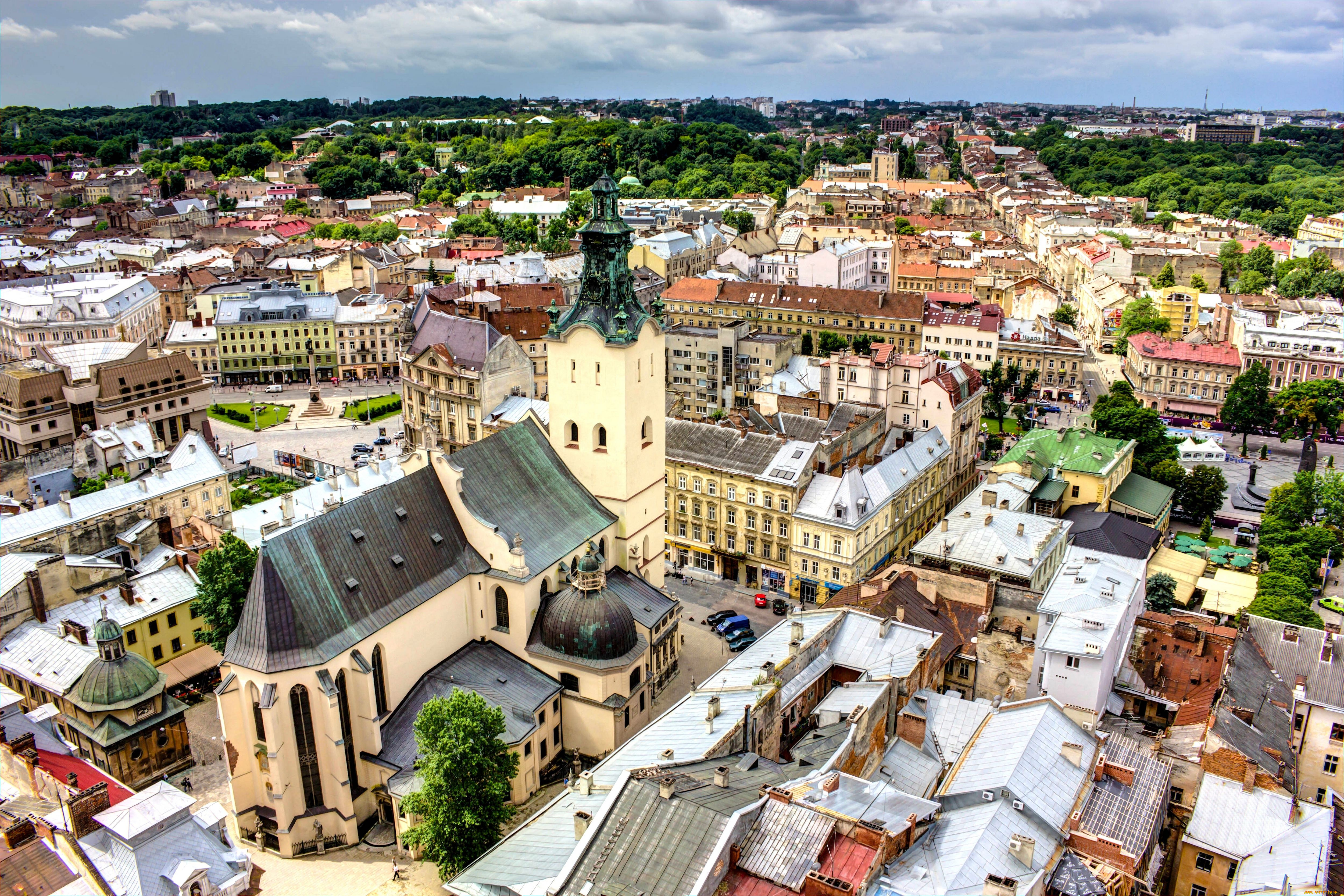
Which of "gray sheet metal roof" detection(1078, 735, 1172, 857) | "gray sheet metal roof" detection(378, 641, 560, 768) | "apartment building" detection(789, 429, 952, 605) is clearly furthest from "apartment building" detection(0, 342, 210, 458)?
"gray sheet metal roof" detection(1078, 735, 1172, 857)

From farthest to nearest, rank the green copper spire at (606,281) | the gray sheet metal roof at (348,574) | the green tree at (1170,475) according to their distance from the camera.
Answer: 1. the green tree at (1170,475)
2. the green copper spire at (606,281)
3. the gray sheet metal roof at (348,574)

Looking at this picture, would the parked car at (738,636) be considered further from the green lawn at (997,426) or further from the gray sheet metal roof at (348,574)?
the green lawn at (997,426)

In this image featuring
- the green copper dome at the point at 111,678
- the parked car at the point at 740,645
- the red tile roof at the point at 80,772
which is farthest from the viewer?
the parked car at the point at 740,645

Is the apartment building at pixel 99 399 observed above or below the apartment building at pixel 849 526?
above

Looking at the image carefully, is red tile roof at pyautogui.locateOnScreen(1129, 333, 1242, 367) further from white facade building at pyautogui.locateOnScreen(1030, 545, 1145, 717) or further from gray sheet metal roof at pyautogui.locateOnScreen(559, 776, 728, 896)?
gray sheet metal roof at pyautogui.locateOnScreen(559, 776, 728, 896)

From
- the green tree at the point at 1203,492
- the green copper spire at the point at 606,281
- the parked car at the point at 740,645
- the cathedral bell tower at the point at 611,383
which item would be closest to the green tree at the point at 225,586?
the cathedral bell tower at the point at 611,383

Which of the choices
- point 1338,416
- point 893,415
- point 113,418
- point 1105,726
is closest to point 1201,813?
point 1105,726
